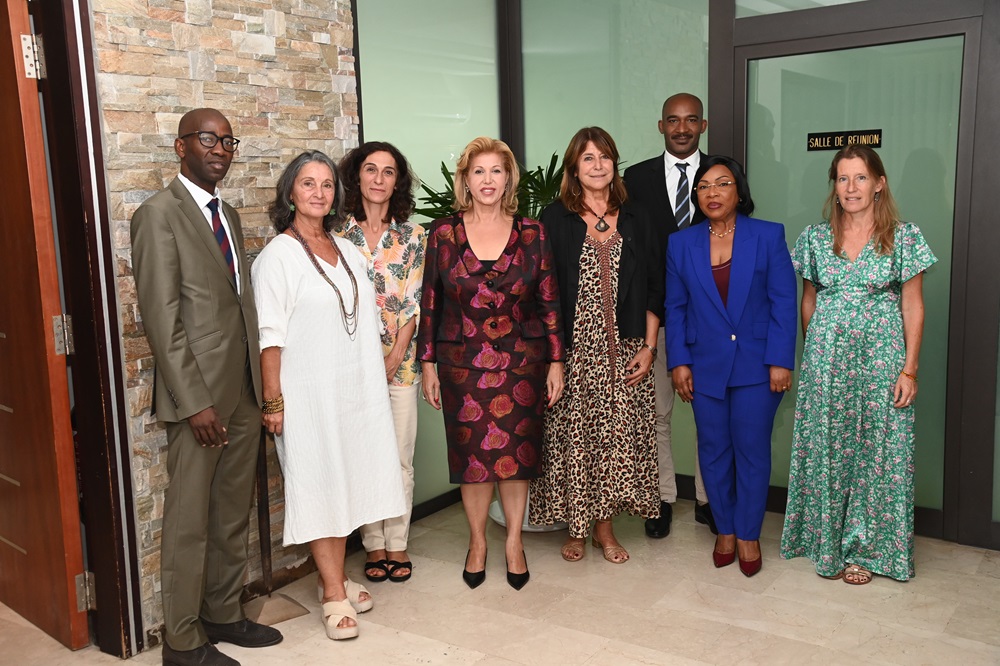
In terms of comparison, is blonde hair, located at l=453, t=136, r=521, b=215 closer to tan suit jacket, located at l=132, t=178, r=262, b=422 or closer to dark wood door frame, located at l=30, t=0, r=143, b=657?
tan suit jacket, located at l=132, t=178, r=262, b=422

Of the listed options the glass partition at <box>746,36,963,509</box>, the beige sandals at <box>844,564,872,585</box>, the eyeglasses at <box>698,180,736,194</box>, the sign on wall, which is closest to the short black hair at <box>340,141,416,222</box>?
the eyeglasses at <box>698,180,736,194</box>

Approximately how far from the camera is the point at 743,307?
3490 mm

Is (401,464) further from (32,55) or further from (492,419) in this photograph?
(32,55)

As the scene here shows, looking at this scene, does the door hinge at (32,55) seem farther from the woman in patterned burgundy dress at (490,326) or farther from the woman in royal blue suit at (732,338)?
the woman in royal blue suit at (732,338)

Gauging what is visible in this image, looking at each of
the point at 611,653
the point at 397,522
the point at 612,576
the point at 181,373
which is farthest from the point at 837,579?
the point at 181,373

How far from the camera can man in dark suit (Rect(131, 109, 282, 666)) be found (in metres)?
2.74

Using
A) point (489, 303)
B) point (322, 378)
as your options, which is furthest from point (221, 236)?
point (489, 303)

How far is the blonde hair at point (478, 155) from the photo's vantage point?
11.2ft

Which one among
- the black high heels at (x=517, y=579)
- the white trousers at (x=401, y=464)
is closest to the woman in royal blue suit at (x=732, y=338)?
the black high heels at (x=517, y=579)

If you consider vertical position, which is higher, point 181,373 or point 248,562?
point 181,373

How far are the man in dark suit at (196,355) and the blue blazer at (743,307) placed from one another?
1682 millimetres

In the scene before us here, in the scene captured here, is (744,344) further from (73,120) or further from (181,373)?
(73,120)

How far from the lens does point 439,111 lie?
454cm

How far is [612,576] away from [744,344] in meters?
1.05
